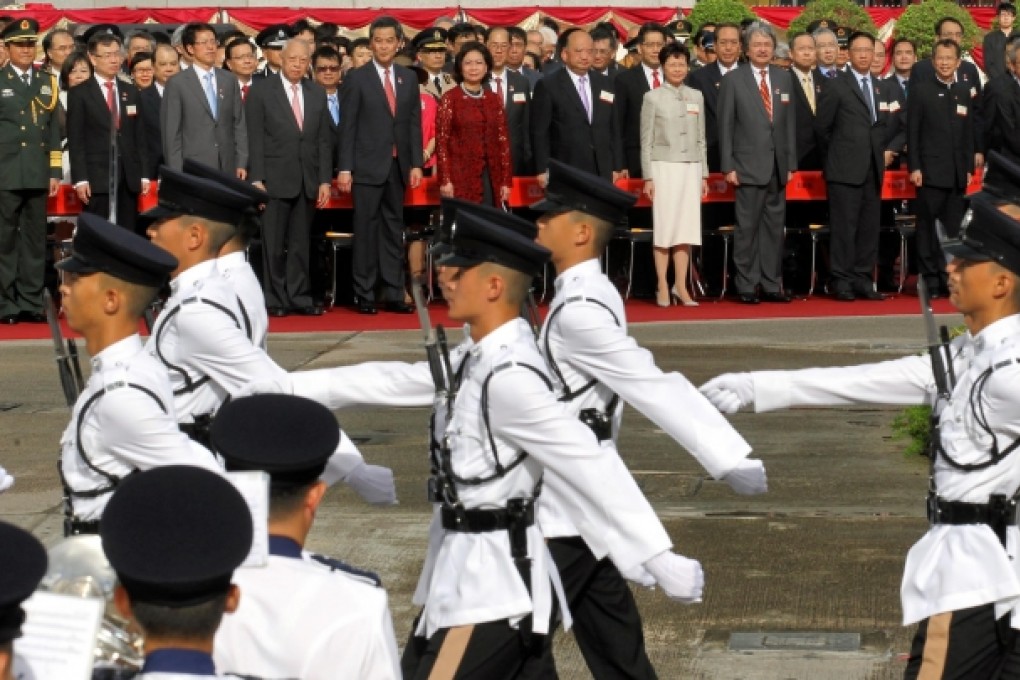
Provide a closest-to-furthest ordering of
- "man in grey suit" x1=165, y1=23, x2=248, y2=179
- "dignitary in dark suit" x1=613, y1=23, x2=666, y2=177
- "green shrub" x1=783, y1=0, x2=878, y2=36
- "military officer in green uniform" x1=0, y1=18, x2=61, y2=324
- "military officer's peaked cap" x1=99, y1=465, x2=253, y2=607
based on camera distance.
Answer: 1. "military officer's peaked cap" x1=99, y1=465, x2=253, y2=607
2. "man in grey suit" x1=165, y1=23, x2=248, y2=179
3. "military officer in green uniform" x1=0, y1=18, x2=61, y2=324
4. "dignitary in dark suit" x1=613, y1=23, x2=666, y2=177
5. "green shrub" x1=783, y1=0, x2=878, y2=36

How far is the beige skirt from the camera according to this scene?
57.9 feet

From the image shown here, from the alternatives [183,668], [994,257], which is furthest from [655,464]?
[183,668]

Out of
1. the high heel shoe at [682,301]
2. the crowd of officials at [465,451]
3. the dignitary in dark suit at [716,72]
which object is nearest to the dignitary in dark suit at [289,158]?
the high heel shoe at [682,301]

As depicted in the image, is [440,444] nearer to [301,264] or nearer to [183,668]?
[183,668]

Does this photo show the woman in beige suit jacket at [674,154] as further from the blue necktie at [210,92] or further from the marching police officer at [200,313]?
the marching police officer at [200,313]

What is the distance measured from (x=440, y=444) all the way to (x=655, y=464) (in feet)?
18.8

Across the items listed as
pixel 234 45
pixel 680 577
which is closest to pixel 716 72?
pixel 234 45

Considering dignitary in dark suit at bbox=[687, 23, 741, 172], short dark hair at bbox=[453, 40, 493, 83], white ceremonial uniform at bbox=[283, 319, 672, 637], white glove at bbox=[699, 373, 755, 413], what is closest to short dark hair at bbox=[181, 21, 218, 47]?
short dark hair at bbox=[453, 40, 493, 83]

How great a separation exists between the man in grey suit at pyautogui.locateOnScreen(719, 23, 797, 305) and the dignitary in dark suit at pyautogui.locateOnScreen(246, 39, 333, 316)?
11.5ft

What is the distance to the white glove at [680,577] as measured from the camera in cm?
570

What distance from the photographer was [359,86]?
17328mm

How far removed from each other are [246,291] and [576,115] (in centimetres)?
1059

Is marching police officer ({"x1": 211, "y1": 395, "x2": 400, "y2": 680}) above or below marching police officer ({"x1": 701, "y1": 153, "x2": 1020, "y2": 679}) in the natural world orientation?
above

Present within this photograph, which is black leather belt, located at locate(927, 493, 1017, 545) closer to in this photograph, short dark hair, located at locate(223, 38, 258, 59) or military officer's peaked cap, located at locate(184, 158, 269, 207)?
military officer's peaked cap, located at locate(184, 158, 269, 207)
